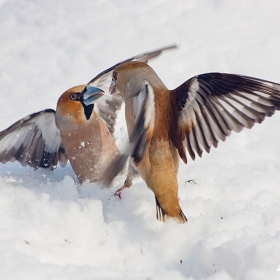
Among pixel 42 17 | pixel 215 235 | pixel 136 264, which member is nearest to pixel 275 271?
pixel 215 235

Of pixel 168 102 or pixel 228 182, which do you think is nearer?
pixel 168 102

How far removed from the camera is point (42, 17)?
24.7 ft

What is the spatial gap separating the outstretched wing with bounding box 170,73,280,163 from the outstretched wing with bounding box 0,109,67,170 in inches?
51.0

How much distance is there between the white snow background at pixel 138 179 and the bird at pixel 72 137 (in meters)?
0.14

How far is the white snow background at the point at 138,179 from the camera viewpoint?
3.48 meters

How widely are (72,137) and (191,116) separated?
3.50ft

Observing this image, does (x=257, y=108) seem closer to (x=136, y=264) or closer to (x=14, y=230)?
(x=136, y=264)

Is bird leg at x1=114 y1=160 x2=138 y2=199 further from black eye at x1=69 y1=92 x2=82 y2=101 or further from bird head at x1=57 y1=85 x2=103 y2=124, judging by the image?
black eye at x1=69 y1=92 x2=82 y2=101

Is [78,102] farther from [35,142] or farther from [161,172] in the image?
[161,172]

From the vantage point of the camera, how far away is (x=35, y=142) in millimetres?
5191

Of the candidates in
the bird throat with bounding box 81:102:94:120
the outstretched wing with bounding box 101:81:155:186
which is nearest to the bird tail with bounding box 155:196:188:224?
the outstretched wing with bounding box 101:81:155:186

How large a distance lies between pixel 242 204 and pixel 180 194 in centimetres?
46

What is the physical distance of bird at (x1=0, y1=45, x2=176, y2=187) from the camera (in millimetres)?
4785

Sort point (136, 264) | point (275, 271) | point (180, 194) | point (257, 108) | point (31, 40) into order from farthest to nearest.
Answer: point (31, 40), point (180, 194), point (257, 108), point (136, 264), point (275, 271)
